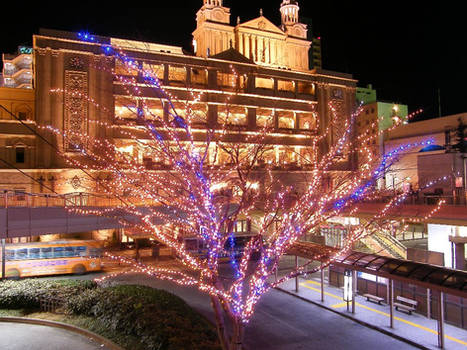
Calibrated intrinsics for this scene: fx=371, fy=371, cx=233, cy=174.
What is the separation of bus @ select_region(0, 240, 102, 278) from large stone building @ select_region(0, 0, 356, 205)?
6.70 metres

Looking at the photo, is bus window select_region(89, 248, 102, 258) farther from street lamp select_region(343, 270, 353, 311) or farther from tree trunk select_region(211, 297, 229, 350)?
tree trunk select_region(211, 297, 229, 350)

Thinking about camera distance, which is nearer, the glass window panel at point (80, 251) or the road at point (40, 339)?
the road at point (40, 339)

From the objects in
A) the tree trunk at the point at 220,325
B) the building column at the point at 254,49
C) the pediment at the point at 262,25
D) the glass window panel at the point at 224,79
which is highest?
the pediment at the point at 262,25

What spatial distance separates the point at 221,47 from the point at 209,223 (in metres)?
40.8

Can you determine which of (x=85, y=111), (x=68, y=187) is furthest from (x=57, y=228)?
(x=85, y=111)

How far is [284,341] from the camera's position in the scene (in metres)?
11.8

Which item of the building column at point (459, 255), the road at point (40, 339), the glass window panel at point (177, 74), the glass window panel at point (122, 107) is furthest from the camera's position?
the glass window panel at point (177, 74)

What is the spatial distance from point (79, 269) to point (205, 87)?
24.3 metres

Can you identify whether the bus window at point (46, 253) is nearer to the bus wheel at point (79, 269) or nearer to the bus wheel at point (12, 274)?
the bus wheel at point (12, 274)

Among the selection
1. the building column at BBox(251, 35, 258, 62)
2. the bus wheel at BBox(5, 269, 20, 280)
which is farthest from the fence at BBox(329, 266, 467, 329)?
the building column at BBox(251, 35, 258, 62)

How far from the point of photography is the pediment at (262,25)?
150ft

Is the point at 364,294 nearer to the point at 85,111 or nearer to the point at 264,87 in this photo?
the point at 85,111

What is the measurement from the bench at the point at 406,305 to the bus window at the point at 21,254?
18.6 m

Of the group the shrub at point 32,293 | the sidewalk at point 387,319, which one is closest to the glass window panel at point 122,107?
the shrub at point 32,293
